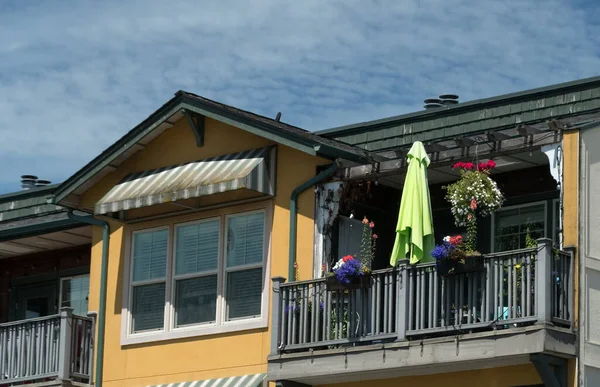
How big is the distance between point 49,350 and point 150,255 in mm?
2124

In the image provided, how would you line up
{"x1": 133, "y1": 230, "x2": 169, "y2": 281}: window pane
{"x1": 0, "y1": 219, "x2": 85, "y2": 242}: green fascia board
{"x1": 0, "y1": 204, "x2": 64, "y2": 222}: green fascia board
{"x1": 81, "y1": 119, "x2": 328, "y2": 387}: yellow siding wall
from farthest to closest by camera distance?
{"x1": 0, "y1": 204, "x2": 64, "y2": 222}: green fascia board < {"x1": 0, "y1": 219, "x2": 85, "y2": 242}: green fascia board < {"x1": 133, "y1": 230, "x2": 169, "y2": 281}: window pane < {"x1": 81, "y1": 119, "x2": 328, "y2": 387}: yellow siding wall

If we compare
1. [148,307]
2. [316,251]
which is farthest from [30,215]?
[316,251]

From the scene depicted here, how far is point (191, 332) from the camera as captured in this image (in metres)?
22.7

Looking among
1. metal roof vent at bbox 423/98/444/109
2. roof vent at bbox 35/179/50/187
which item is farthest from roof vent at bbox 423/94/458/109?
roof vent at bbox 35/179/50/187

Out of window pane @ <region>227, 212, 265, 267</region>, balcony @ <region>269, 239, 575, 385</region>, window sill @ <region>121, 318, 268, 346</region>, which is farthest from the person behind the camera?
window pane @ <region>227, 212, 265, 267</region>

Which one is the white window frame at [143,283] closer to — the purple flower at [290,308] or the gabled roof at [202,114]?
the gabled roof at [202,114]

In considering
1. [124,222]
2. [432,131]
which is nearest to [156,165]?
[124,222]

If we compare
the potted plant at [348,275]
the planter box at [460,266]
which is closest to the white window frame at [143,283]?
the potted plant at [348,275]

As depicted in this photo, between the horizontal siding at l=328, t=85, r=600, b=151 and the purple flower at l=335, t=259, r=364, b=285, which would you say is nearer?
the purple flower at l=335, t=259, r=364, b=285

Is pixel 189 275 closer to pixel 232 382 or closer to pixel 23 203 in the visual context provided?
pixel 232 382

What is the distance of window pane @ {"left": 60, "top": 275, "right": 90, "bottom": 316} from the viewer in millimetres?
26609

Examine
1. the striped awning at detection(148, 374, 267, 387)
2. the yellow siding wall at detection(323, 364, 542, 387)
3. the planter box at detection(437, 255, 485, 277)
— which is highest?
the planter box at detection(437, 255, 485, 277)

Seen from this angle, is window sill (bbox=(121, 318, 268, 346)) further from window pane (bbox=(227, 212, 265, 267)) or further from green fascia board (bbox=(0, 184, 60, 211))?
green fascia board (bbox=(0, 184, 60, 211))

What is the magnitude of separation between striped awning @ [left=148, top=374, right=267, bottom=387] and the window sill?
0.71 metres
